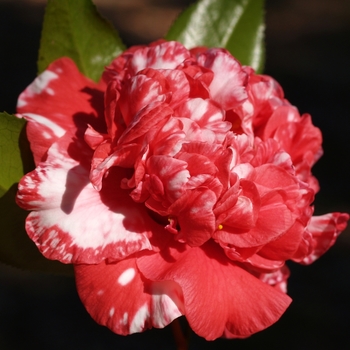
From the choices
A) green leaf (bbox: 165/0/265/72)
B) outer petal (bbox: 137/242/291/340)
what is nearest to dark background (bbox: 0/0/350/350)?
green leaf (bbox: 165/0/265/72)

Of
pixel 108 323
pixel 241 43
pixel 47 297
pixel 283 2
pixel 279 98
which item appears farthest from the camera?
pixel 283 2

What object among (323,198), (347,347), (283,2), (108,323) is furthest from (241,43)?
(283,2)

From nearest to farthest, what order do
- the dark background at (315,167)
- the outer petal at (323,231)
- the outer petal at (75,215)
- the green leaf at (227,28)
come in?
1. the outer petal at (75,215)
2. the outer petal at (323,231)
3. the green leaf at (227,28)
4. the dark background at (315,167)

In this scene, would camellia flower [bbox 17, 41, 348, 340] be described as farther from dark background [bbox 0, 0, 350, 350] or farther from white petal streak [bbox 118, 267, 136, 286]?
dark background [bbox 0, 0, 350, 350]

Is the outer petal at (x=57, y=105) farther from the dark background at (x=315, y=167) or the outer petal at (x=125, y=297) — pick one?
the dark background at (x=315, y=167)

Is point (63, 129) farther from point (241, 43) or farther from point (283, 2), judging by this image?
point (283, 2)

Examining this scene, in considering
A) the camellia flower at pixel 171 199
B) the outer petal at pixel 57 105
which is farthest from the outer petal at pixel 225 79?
the outer petal at pixel 57 105

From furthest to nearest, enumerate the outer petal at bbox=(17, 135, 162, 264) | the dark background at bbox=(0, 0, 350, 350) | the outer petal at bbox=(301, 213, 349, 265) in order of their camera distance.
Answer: the dark background at bbox=(0, 0, 350, 350)
the outer petal at bbox=(301, 213, 349, 265)
the outer petal at bbox=(17, 135, 162, 264)
